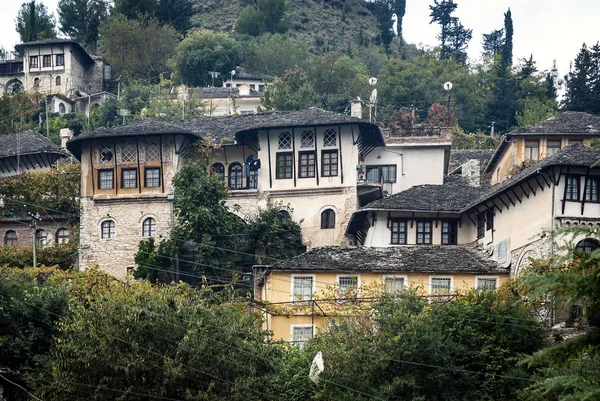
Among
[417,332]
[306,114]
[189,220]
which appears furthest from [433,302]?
[306,114]

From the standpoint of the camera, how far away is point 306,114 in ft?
211

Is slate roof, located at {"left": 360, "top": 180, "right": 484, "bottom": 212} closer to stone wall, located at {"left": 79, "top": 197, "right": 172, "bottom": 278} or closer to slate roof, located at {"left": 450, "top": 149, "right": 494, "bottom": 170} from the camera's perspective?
stone wall, located at {"left": 79, "top": 197, "right": 172, "bottom": 278}

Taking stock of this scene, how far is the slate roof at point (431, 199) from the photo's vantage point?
55.2 meters

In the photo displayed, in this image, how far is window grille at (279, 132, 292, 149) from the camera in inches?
2477

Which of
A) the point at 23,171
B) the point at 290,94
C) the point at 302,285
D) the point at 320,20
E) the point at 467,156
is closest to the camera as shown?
the point at 302,285

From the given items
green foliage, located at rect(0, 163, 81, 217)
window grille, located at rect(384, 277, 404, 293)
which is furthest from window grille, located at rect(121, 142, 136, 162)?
window grille, located at rect(384, 277, 404, 293)

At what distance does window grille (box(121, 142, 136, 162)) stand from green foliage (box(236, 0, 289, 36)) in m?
58.4

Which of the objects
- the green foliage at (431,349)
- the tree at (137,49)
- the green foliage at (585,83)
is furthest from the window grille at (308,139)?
the tree at (137,49)

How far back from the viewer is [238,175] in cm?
6475

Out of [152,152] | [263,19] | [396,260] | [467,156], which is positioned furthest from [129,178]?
[263,19]

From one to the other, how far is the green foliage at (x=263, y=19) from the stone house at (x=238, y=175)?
58.0 m

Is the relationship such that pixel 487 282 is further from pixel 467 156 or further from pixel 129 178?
pixel 467 156

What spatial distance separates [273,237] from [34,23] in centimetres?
5736

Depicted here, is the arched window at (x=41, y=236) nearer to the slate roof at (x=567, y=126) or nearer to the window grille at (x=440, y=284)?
the slate roof at (x=567, y=126)
